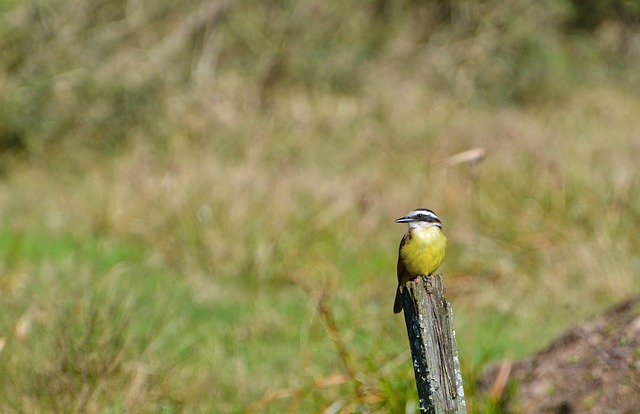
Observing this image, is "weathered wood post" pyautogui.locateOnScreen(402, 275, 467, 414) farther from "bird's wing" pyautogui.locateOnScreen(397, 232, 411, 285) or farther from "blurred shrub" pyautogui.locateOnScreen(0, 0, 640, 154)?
"blurred shrub" pyautogui.locateOnScreen(0, 0, 640, 154)

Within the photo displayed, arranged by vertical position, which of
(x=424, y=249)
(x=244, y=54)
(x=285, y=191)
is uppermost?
(x=244, y=54)

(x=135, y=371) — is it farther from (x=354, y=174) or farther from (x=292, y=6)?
(x=292, y=6)

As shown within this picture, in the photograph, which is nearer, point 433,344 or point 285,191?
point 433,344

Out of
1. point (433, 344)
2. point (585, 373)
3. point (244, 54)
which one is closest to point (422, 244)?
point (433, 344)

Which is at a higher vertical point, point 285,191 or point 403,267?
point 285,191

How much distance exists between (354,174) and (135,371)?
261 inches

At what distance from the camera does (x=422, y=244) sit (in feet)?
14.1

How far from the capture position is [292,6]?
1648 centimetres

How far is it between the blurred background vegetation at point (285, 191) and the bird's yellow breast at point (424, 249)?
2.19ft

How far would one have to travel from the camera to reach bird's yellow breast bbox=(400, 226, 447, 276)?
4.29m

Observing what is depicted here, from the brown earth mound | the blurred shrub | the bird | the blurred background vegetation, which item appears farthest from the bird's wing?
the blurred shrub

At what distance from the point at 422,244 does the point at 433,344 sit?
73 cm

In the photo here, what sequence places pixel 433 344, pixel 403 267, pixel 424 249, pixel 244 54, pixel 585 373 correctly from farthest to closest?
pixel 244 54 < pixel 585 373 < pixel 403 267 < pixel 424 249 < pixel 433 344

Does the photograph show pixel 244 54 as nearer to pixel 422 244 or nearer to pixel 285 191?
pixel 285 191
